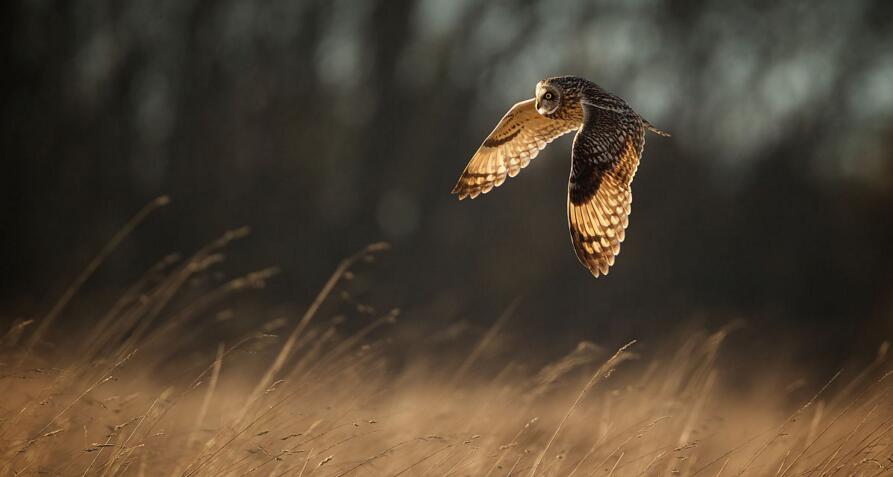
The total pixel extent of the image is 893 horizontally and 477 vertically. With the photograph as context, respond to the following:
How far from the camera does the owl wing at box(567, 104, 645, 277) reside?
2.58 metres

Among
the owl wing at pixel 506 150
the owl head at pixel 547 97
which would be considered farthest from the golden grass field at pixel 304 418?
the owl head at pixel 547 97

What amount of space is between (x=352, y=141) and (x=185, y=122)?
250 cm

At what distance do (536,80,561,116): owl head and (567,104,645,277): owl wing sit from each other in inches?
4.5

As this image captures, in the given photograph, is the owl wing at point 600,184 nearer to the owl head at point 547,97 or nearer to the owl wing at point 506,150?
the owl head at point 547,97

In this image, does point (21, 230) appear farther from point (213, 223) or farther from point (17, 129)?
point (213, 223)

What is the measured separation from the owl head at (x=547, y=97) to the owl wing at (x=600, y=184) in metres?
0.12

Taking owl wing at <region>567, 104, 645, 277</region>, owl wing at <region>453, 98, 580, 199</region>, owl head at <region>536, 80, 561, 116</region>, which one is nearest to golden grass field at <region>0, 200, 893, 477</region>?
owl wing at <region>567, 104, 645, 277</region>

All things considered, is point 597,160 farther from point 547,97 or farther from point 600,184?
point 547,97

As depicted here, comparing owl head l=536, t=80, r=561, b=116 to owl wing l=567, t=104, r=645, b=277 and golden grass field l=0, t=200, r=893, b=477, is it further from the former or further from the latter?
golden grass field l=0, t=200, r=893, b=477

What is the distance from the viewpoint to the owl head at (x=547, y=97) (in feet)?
8.80

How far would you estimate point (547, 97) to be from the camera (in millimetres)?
2707

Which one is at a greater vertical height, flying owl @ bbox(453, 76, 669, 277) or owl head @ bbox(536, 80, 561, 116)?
owl head @ bbox(536, 80, 561, 116)

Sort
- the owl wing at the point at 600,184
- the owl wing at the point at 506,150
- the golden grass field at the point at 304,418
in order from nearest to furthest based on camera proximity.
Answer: the golden grass field at the point at 304,418, the owl wing at the point at 600,184, the owl wing at the point at 506,150

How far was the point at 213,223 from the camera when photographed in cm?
1123
